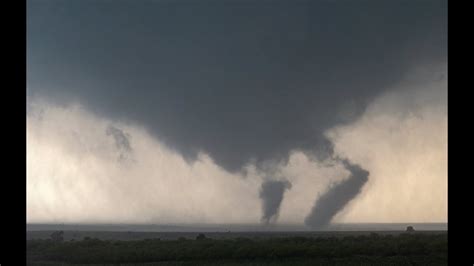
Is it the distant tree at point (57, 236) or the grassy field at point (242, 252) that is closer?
the grassy field at point (242, 252)

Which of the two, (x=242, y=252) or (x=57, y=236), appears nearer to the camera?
(x=242, y=252)

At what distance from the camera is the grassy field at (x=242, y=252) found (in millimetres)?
15859

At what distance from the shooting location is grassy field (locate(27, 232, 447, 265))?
15859 mm

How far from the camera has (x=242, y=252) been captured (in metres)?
16.6

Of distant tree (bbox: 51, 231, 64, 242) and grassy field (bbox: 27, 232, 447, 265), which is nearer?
grassy field (bbox: 27, 232, 447, 265)
